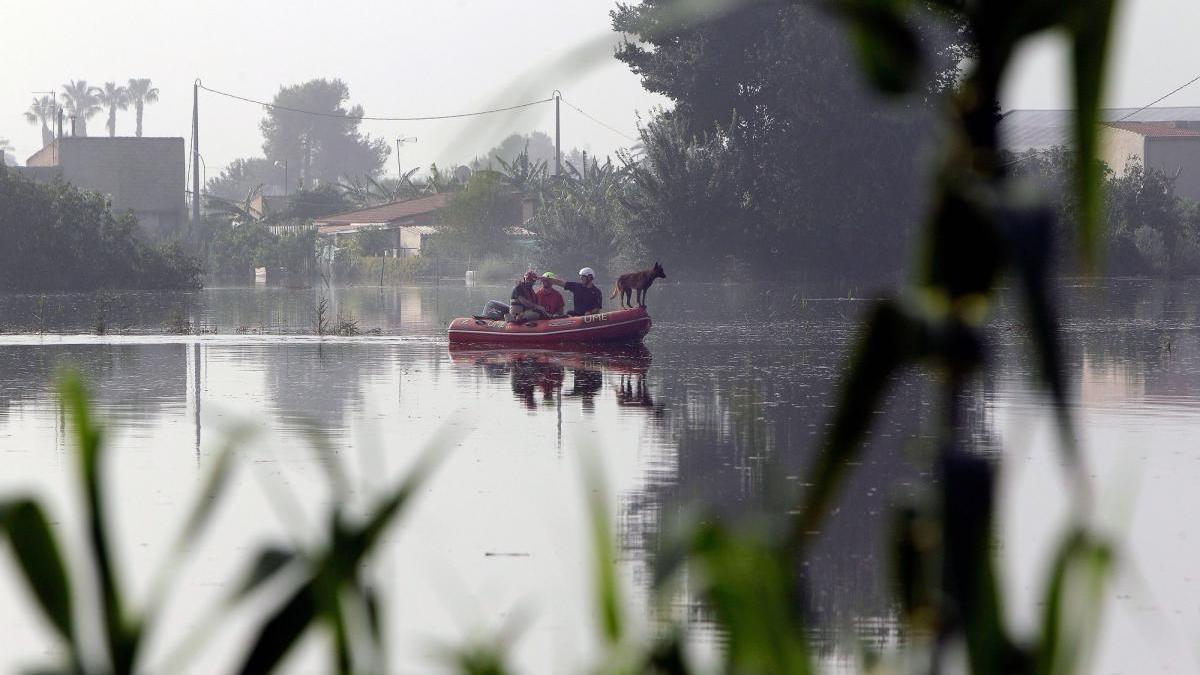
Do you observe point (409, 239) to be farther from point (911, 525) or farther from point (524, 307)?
point (911, 525)

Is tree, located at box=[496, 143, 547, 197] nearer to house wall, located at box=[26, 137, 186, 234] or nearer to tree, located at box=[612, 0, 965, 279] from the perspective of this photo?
house wall, located at box=[26, 137, 186, 234]

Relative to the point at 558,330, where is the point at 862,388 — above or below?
above

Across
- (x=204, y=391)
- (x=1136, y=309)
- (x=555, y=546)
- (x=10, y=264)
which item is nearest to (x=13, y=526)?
(x=555, y=546)

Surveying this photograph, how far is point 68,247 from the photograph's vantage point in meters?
53.8

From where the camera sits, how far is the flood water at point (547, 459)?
7074mm

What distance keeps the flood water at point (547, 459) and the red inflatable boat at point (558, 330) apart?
290 millimetres

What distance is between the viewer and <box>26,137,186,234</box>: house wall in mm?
83312

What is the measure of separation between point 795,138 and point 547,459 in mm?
44329

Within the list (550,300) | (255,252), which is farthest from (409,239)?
(550,300)

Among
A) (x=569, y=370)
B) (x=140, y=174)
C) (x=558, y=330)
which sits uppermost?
(x=140, y=174)

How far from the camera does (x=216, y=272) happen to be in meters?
74.2

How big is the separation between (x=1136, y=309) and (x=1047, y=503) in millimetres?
29066

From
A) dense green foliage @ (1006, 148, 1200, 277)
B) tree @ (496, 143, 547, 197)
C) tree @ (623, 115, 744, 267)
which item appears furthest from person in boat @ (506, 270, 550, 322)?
tree @ (496, 143, 547, 197)

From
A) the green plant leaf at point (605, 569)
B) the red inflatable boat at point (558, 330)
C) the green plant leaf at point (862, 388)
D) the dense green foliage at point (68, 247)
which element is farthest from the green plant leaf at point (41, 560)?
the dense green foliage at point (68, 247)
